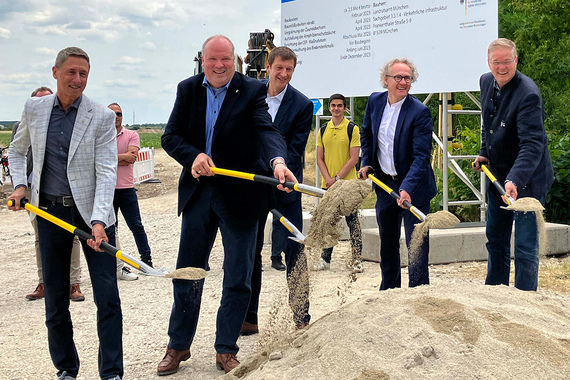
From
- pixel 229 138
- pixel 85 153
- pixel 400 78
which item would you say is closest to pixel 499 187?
pixel 400 78

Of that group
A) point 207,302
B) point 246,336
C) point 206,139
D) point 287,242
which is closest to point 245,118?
point 206,139

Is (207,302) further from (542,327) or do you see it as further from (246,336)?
(542,327)

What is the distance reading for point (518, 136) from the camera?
4586mm

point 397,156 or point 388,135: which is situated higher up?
point 388,135

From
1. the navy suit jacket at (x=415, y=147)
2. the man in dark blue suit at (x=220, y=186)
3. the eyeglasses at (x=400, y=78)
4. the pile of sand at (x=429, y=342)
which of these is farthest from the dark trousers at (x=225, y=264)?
the eyeglasses at (x=400, y=78)

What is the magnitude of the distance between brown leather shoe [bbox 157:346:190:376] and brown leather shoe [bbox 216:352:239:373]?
0.26m

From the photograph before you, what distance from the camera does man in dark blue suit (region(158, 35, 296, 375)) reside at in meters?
4.08

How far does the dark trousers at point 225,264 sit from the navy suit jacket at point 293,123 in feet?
3.21

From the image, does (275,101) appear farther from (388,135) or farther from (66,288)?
(66,288)

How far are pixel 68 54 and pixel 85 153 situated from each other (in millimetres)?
563

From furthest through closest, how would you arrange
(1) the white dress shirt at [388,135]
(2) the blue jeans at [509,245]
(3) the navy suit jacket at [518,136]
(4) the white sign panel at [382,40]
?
1. (4) the white sign panel at [382,40]
2. (1) the white dress shirt at [388,135]
3. (2) the blue jeans at [509,245]
4. (3) the navy suit jacket at [518,136]

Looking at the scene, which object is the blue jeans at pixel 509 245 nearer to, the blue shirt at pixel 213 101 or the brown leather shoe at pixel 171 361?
the blue shirt at pixel 213 101

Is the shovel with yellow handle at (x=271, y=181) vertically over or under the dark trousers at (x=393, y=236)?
over

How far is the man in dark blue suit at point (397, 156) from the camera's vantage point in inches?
194
